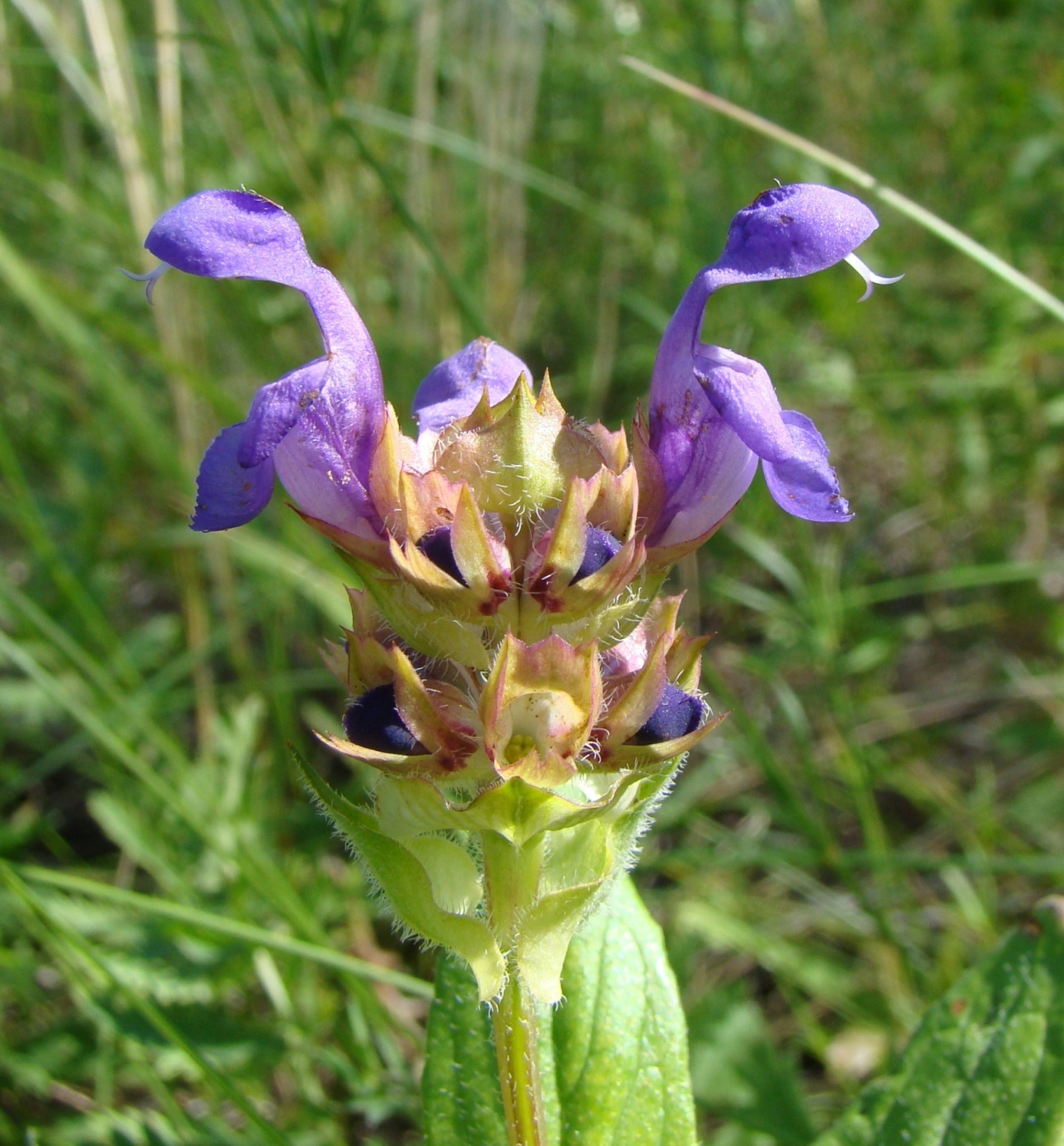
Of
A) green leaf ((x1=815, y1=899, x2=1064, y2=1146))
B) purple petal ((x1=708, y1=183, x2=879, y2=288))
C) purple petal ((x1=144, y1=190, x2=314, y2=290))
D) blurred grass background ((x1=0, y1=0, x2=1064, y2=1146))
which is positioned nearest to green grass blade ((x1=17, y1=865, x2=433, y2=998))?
blurred grass background ((x1=0, y1=0, x2=1064, y2=1146))

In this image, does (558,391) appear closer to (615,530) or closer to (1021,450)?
(1021,450)

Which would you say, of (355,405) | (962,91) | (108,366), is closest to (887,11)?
(962,91)

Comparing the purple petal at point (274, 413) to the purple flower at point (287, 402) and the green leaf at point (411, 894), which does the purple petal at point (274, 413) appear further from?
the green leaf at point (411, 894)

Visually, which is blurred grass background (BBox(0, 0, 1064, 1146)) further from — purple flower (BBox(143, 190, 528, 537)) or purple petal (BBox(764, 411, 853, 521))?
purple petal (BBox(764, 411, 853, 521))

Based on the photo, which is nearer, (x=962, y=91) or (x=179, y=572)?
(x=179, y=572)

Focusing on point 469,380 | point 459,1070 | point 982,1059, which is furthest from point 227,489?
point 982,1059

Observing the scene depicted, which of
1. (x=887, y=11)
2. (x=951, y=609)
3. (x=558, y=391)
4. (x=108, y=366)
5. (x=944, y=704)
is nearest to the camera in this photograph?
(x=108, y=366)

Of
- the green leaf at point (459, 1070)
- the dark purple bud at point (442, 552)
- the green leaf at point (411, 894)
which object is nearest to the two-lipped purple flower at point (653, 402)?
the dark purple bud at point (442, 552)

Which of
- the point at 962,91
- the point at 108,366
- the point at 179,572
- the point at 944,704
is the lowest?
the point at 944,704
